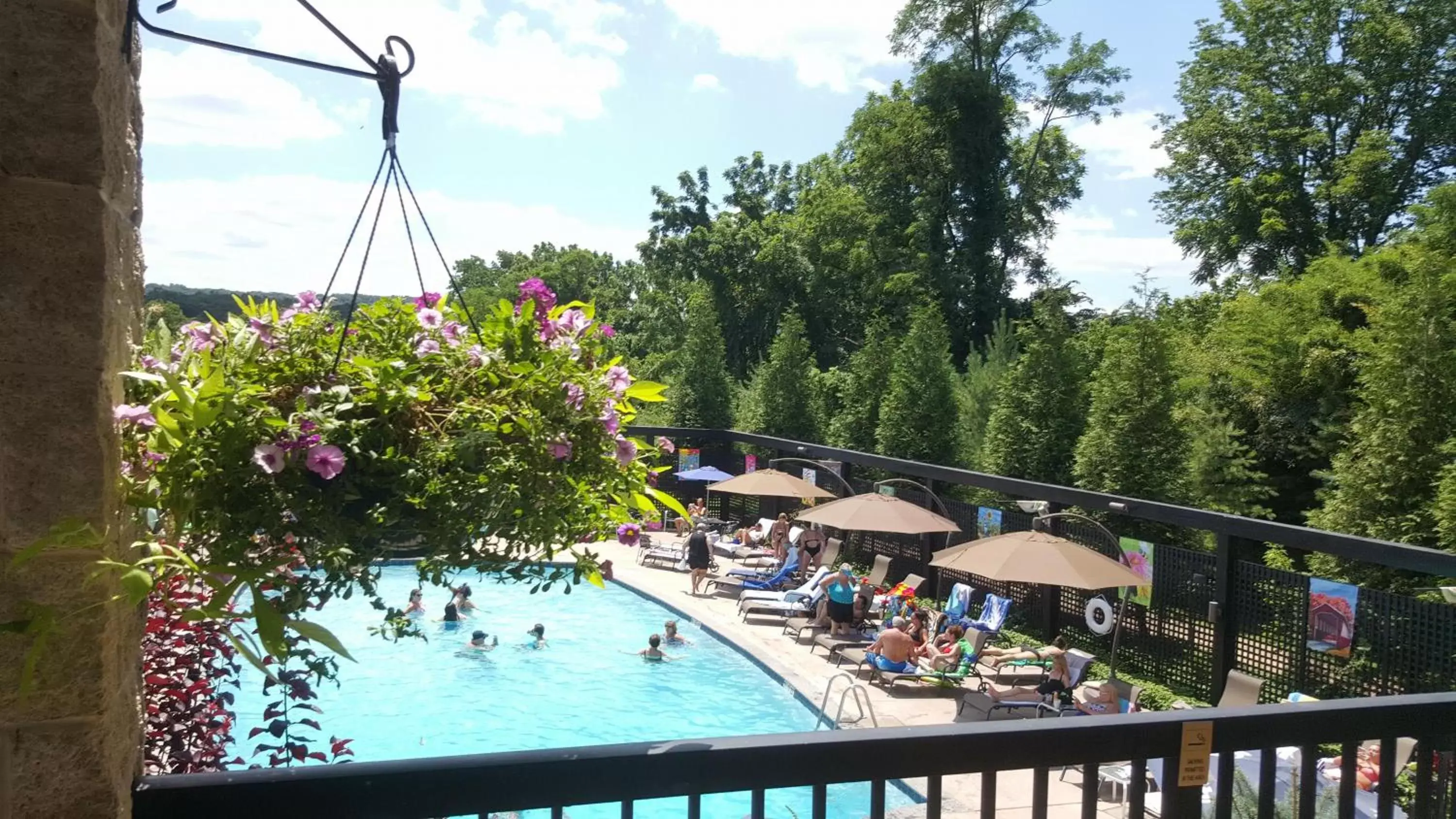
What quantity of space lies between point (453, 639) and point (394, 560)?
1458cm

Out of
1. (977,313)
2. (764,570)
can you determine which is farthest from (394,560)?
(977,313)

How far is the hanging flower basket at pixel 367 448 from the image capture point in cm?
139

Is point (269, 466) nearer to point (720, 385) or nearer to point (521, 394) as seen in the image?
point (521, 394)

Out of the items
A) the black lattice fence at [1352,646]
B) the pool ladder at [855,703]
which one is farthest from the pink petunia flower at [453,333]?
the pool ladder at [855,703]

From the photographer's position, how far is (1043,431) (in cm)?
1764

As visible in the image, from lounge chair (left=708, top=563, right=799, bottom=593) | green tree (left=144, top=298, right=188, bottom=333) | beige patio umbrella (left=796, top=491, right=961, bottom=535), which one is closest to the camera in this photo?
green tree (left=144, top=298, right=188, bottom=333)

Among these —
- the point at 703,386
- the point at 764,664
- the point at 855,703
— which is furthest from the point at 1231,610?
the point at 703,386

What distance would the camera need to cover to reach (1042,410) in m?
17.7

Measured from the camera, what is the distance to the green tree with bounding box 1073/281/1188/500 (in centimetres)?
1480

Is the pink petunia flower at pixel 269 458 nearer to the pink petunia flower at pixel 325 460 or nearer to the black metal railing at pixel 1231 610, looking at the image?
the pink petunia flower at pixel 325 460

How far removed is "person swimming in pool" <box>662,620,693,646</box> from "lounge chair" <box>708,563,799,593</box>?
211 centimetres

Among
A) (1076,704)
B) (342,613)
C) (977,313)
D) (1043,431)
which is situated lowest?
(342,613)

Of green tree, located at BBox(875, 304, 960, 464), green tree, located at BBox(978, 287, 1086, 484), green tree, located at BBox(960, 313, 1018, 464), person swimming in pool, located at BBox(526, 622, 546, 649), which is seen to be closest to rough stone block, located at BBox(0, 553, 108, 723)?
person swimming in pool, located at BBox(526, 622, 546, 649)

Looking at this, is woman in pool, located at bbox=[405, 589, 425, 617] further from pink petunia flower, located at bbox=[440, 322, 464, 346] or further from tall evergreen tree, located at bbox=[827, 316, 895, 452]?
pink petunia flower, located at bbox=[440, 322, 464, 346]
